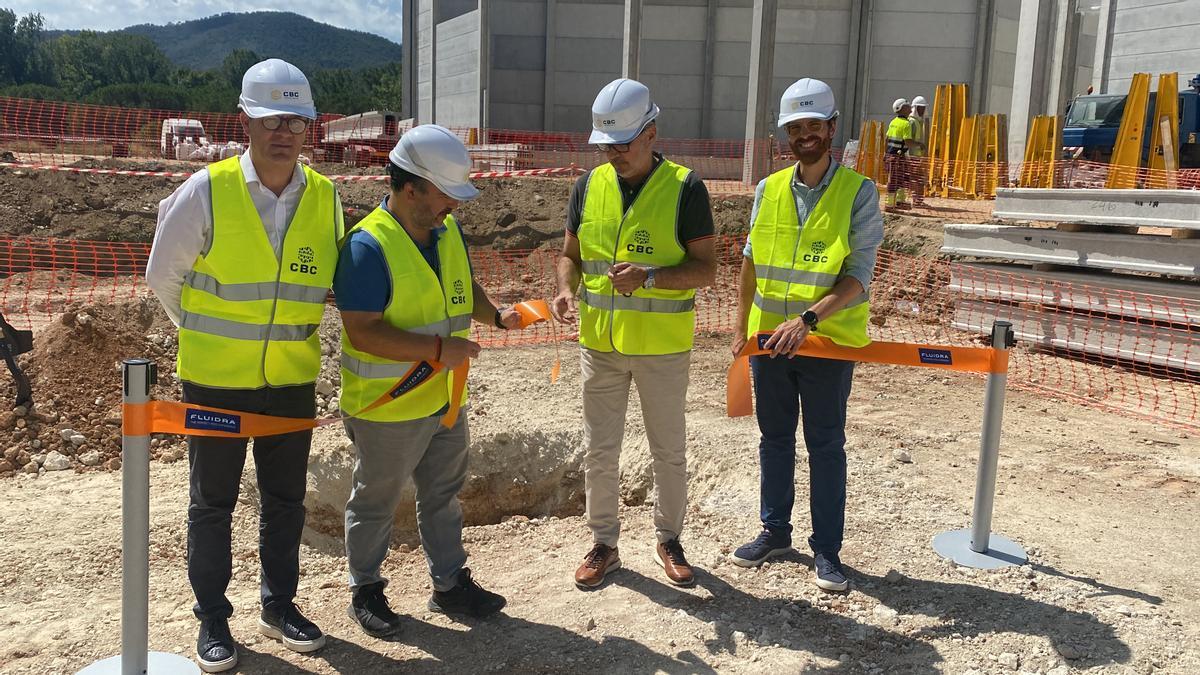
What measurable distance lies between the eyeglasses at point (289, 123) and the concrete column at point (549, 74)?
2683cm

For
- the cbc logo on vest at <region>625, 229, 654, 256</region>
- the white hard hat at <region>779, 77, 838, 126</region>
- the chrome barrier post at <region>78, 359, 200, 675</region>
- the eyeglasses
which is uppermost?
the white hard hat at <region>779, 77, 838, 126</region>

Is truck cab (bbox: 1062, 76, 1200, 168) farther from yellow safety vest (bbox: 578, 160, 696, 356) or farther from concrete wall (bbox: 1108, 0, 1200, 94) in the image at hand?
yellow safety vest (bbox: 578, 160, 696, 356)

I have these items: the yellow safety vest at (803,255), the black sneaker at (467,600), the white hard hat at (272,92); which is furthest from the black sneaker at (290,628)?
the yellow safety vest at (803,255)

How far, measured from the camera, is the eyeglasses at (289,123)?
3.25 metres

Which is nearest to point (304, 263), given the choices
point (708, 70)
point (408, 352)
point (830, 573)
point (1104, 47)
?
point (408, 352)

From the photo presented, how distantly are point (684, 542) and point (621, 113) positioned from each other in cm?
227

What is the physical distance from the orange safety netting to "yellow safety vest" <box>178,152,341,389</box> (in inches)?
234

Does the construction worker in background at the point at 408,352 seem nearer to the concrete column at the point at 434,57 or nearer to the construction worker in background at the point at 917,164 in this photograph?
the construction worker in background at the point at 917,164


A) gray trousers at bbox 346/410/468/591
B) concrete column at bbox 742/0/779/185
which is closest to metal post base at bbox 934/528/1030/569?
gray trousers at bbox 346/410/468/591

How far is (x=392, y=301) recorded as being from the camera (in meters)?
3.39

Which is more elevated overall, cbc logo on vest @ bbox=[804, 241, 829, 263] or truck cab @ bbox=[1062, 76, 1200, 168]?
truck cab @ bbox=[1062, 76, 1200, 168]

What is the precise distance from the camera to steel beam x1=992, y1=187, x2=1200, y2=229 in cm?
808

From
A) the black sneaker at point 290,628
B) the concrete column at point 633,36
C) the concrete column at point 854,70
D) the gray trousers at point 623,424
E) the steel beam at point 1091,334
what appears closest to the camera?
the black sneaker at point 290,628

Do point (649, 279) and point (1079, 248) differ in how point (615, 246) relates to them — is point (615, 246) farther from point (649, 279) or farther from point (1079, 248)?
point (1079, 248)
